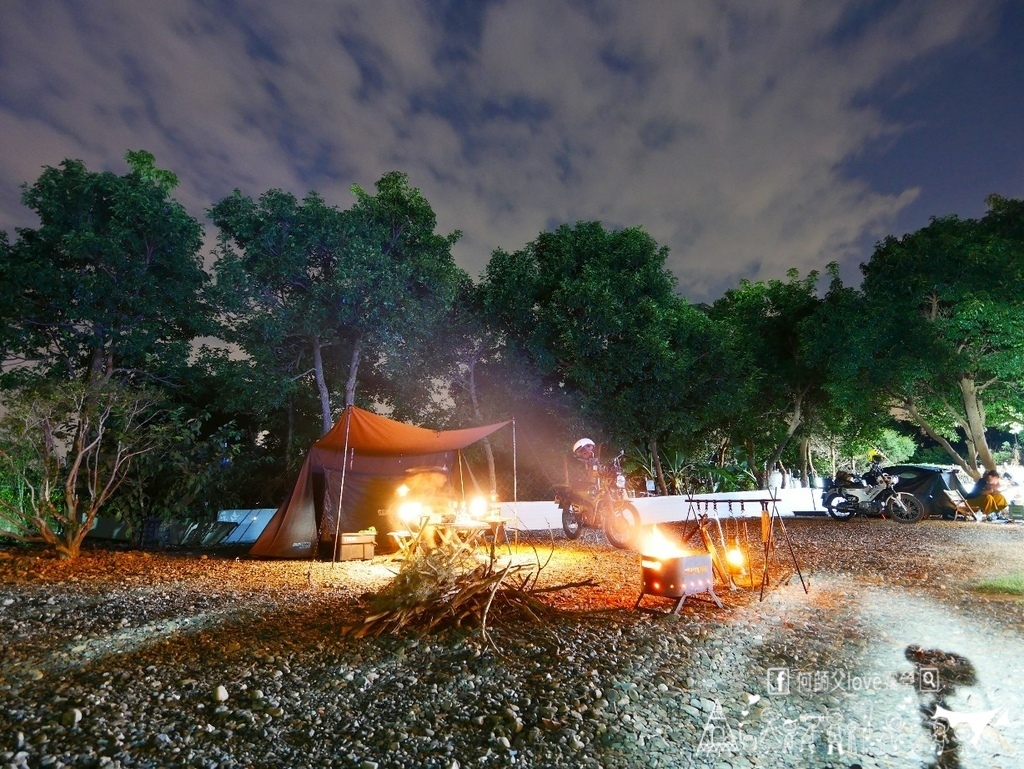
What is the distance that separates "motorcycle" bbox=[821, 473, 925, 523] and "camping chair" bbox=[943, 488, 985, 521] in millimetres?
937

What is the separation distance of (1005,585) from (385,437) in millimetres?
7535

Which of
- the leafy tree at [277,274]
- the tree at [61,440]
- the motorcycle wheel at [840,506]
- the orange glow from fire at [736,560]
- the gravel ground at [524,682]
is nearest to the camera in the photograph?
the gravel ground at [524,682]

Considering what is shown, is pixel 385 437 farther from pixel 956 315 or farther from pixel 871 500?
pixel 956 315

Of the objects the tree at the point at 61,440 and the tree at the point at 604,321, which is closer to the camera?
the tree at the point at 61,440

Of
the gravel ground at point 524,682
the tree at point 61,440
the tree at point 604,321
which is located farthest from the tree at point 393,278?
the gravel ground at point 524,682

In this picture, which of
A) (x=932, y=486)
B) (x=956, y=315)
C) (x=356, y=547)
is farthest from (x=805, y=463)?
(x=356, y=547)

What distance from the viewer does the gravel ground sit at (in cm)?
236

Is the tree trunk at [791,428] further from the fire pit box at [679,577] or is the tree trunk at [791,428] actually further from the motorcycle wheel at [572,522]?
the fire pit box at [679,577]

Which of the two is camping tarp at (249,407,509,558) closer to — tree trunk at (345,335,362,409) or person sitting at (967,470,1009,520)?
tree trunk at (345,335,362,409)

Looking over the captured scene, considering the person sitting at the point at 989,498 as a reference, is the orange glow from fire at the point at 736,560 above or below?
below

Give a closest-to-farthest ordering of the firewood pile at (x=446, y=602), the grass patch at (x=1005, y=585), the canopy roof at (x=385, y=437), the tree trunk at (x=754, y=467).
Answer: the firewood pile at (x=446, y=602)
the grass patch at (x=1005, y=585)
the canopy roof at (x=385, y=437)
the tree trunk at (x=754, y=467)

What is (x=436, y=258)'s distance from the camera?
1237 centimetres

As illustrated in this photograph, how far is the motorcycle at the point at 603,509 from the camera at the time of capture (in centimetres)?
905

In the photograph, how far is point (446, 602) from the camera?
13.8ft
